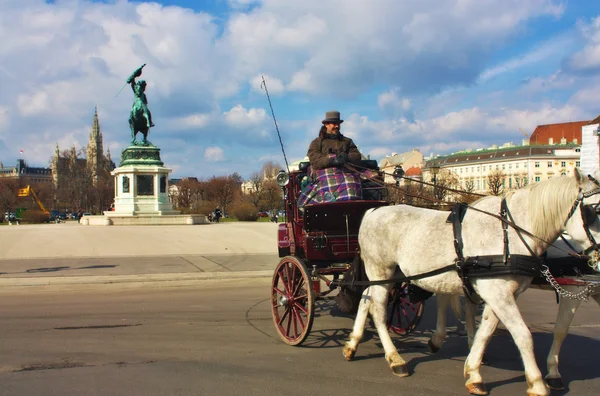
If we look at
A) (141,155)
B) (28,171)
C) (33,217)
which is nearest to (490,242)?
(141,155)

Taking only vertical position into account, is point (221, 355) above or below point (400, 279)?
below

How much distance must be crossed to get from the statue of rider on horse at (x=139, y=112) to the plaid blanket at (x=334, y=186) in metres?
33.7

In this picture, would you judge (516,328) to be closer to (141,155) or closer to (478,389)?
(478,389)

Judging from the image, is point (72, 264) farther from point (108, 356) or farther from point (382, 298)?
point (382, 298)

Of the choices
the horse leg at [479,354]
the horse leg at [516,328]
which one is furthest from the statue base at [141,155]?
the horse leg at [516,328]

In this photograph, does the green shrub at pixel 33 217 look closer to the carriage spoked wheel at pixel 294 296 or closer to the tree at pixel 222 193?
the tree at pixel 222 193

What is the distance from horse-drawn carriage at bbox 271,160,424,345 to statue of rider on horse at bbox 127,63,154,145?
110 feet

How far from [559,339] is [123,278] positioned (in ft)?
36.5

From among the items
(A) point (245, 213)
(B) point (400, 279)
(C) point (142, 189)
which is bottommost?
(B) point (400, 279)

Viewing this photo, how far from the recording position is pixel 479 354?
4805 millimetres

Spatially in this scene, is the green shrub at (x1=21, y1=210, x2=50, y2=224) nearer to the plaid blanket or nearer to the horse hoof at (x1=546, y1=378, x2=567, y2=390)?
the plaid blanket

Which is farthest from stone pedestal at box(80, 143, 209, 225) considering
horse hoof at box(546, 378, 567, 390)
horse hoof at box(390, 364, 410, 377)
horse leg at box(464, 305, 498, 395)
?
horse hoof at box(546, 378, 567, 390)

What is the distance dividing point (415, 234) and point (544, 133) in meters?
132

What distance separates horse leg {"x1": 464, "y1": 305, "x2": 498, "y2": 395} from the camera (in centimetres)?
473
